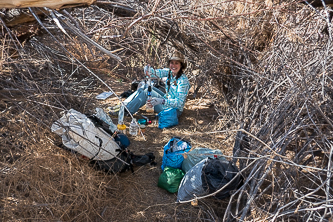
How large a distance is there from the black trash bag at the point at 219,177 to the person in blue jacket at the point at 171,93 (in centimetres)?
185

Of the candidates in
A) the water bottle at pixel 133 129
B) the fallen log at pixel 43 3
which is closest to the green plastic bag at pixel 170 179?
the water bottle at pixel 133 129

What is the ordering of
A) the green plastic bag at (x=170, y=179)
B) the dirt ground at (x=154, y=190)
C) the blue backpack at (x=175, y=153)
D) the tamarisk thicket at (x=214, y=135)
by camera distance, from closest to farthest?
the tamarisk thicket at (x=214, y=135) < the dirt ground at (x=154, y=190) < the green plastic bag at (x=170, y=179) < the blue backpack at (x=175, y=153)

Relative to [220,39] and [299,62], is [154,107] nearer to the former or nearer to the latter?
[220,39]

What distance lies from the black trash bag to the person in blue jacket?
73.0 inches

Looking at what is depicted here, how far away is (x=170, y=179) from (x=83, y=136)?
3.33ft

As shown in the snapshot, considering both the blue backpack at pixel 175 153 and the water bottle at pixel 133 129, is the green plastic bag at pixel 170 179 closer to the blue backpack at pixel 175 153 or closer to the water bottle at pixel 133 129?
Result: the blue backpack at pixel 175 153

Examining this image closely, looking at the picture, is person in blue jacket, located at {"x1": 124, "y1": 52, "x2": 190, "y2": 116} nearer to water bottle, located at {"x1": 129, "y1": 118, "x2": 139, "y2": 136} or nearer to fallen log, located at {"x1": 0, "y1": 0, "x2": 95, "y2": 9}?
water bottle, located at {"x1": 129, "y1": 118, "x2": 139, "y2": 136}

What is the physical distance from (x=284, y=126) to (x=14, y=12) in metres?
2.59

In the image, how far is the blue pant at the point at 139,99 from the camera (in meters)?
4.88

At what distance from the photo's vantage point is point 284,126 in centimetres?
272

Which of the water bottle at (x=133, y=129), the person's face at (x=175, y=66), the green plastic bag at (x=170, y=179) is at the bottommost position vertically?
the water bottle at (x=133, y=129)

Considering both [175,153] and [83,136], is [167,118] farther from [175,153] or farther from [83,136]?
[83,136]

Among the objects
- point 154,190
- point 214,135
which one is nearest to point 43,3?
point 154,190

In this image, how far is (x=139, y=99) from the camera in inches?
195
